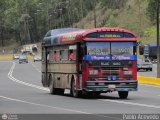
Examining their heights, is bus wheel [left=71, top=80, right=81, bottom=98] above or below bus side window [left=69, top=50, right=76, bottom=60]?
below

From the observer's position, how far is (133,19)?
136125 mm

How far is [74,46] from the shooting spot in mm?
29688

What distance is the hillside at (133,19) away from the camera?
12856 cm

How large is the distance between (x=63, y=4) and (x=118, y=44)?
521 feet

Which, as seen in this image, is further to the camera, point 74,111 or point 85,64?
point 85,64

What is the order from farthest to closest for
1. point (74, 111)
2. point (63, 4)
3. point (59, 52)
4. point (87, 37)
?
point (63, 4), point (59, 52), point (87, 37), point (74, 111)

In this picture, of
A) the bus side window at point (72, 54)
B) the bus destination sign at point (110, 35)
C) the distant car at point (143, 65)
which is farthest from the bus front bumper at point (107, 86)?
the distant car at point (143, 65)

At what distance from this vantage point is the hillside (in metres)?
129

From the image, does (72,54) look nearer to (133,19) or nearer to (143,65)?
(143,65)

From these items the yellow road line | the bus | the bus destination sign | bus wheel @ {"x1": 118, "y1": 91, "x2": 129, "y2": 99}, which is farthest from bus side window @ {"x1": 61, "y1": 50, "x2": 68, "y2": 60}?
the yellow road line

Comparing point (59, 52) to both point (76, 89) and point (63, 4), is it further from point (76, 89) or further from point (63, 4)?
point (63, 4)

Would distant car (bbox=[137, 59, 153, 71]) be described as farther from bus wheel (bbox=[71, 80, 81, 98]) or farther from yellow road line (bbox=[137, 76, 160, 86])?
bus wheel (bbox=[71, 80, 81, 98])

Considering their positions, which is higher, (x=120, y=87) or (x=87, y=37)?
(x=87, y=37)

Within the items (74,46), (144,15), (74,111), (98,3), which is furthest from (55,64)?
(98,3)
